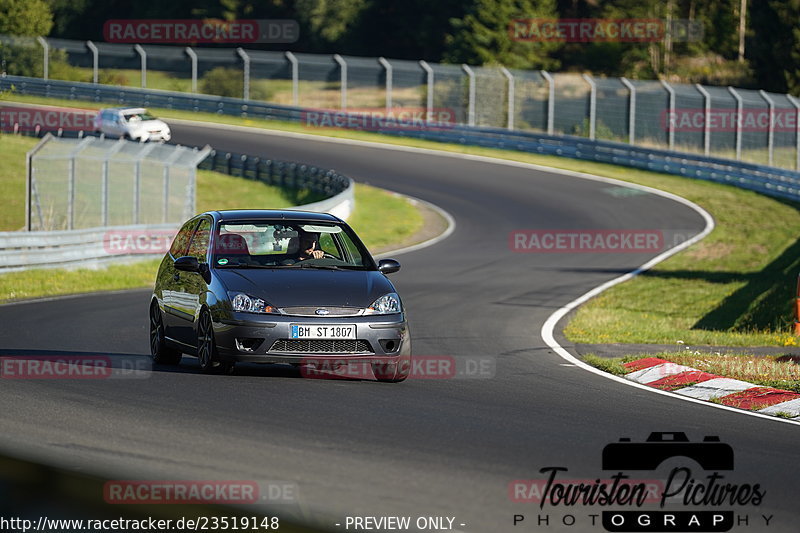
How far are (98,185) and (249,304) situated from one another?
68.2 feet

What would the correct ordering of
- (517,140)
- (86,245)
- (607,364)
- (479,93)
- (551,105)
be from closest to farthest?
(607,364), (86,245), (517,140), (551,105), (479,93)

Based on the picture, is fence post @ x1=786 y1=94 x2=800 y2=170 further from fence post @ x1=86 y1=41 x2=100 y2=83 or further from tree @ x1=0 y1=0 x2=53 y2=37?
tree @ x1=0 y1=0 x2=53 y2=37

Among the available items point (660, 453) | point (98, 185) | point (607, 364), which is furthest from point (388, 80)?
point (660, 453)

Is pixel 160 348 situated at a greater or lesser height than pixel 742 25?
greater

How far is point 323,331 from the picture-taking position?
34.1 feet

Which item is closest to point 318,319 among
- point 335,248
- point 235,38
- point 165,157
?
point 335,248

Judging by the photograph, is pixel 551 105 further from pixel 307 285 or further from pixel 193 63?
pixel 307 285

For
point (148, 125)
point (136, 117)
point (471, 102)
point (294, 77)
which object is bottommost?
point (148, 125)

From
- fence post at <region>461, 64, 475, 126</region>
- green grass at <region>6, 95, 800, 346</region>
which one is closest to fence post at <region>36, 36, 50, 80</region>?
fence post at <region>461, 64, 475, 126</region>

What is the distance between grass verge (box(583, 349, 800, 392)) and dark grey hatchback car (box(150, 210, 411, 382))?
304 centimetres

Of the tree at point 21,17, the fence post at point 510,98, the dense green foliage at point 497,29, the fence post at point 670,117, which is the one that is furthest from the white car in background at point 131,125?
the dense green foliage at point 497,29

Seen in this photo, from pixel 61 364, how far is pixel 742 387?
6177mm

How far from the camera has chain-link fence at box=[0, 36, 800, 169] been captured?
1626 inches

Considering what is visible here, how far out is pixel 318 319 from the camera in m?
10.4
